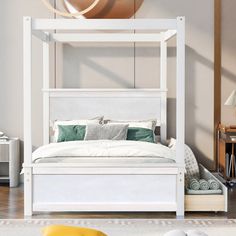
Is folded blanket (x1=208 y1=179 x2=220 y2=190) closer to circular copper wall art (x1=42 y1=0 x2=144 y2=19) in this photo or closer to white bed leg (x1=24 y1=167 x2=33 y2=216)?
white bed leg (x1=24 y1=167 x2=33 y2=216)

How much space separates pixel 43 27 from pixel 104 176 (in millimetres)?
1374

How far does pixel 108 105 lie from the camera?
689cm

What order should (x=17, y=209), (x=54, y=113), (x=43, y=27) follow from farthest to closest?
(x=54, y=113) < (x=17, y=209) < (x=43, y=27)

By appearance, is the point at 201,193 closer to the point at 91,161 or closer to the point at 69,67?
the point at 91,161

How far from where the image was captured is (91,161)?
5.17m

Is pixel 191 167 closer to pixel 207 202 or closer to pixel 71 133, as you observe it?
pixel 207 202

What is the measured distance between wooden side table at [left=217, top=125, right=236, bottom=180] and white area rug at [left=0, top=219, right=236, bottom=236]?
6.42ft

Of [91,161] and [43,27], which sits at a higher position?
[43,27]

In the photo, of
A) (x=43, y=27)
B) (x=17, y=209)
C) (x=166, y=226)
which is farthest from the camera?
(x=17, y=209)

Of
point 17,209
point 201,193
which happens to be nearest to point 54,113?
point 17,209

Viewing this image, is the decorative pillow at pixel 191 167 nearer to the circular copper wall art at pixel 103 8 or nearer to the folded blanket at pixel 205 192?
the folded blanket at pixel 205 192

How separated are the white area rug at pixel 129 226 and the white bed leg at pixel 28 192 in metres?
0.24

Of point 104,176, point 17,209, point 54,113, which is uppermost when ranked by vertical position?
point 54,113

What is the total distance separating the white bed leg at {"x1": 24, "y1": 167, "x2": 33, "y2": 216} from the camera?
16.8 feet
